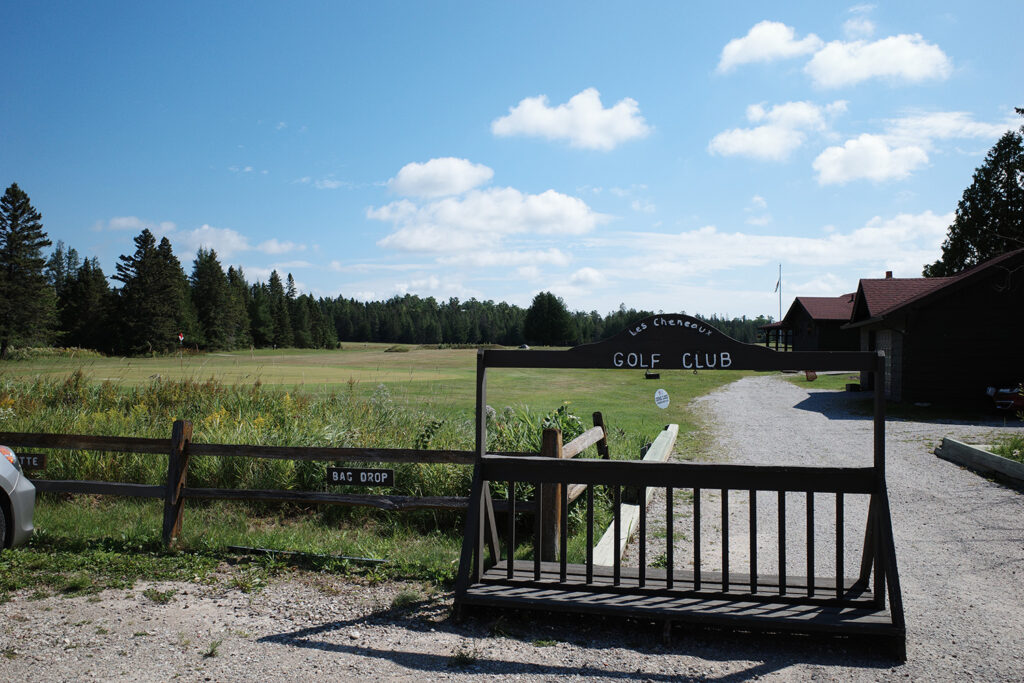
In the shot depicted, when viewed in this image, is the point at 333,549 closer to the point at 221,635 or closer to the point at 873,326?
the point at 221,635

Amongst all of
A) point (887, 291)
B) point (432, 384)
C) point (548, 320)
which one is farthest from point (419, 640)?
point (548, 320)

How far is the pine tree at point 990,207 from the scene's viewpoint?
47775mm

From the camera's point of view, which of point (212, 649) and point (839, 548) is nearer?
point (212, 649)

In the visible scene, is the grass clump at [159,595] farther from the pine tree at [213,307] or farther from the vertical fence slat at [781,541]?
the pine tree at [213,307]

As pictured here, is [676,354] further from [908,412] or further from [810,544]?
[908,412]

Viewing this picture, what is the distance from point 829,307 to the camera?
157ft

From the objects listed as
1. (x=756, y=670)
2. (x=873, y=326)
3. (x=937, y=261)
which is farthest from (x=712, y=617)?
(x=937, y=261)

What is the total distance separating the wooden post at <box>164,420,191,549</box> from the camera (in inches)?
245

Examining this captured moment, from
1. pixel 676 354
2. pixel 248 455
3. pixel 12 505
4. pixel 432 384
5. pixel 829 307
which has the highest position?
pixel 829 307

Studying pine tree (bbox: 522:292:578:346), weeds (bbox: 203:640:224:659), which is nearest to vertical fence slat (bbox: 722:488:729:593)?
weeds (bbox: 203:640:224:659)

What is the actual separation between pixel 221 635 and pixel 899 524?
701 cm

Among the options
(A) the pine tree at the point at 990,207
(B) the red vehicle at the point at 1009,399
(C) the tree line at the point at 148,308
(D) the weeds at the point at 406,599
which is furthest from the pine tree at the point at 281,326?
(D) the weeds at the point at 406,599

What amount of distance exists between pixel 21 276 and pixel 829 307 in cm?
5895

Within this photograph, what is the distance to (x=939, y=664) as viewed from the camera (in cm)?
389
